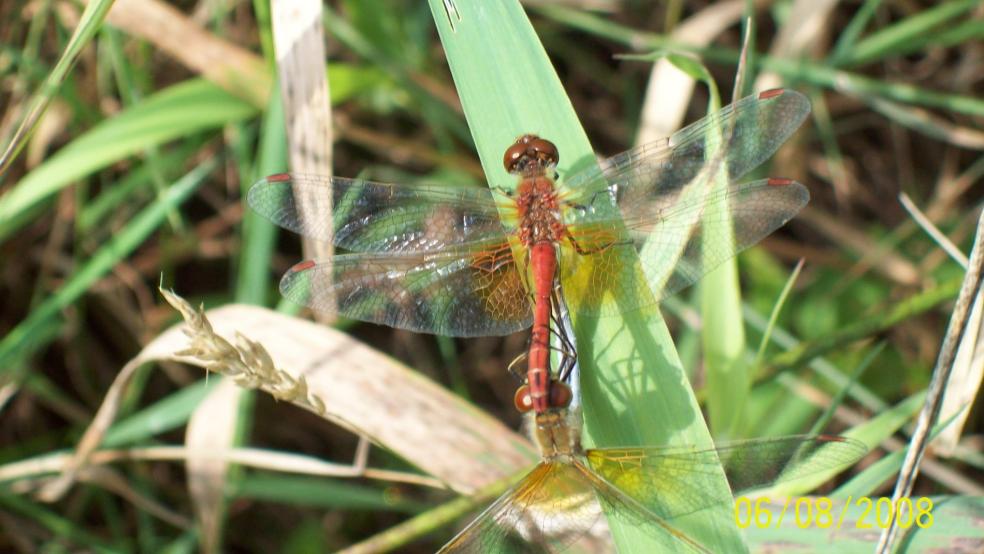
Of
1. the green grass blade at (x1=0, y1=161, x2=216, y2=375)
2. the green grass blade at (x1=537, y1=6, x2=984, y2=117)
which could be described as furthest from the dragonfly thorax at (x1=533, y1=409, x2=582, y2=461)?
the green grass blade at (x1=537, y1=6, x2=984, y2=117)

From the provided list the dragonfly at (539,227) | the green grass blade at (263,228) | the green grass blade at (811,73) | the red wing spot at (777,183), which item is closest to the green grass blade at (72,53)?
the dragonfly at (539,227)

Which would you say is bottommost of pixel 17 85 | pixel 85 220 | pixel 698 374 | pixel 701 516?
pixel 701 516

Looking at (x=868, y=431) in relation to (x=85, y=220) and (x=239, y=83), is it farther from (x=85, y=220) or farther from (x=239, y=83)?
(x=85, y=220)

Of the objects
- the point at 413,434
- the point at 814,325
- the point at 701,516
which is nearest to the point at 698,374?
the point at 814,325

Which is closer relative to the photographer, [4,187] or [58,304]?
[58,304]

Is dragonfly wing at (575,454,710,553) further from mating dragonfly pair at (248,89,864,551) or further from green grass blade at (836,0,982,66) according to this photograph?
green grass blade at (836,0,982,66)

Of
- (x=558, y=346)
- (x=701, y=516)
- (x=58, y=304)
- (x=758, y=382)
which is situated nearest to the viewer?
(x=701, y=516)

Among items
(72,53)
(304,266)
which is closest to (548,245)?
(304,266)
